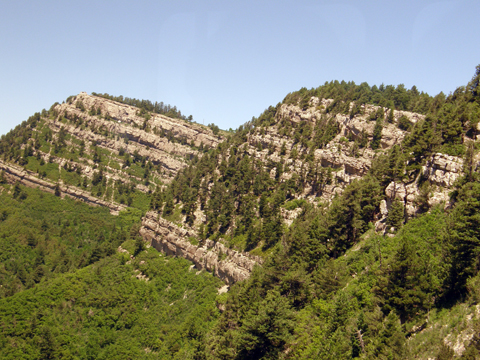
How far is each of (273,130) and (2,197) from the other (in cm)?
11720

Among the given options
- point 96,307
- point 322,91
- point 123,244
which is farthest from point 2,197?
point 322,91

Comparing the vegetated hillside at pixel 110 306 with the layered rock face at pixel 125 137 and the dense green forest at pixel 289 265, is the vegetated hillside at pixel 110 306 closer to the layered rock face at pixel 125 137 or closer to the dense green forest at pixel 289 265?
the dense green forest at pixel 289 265

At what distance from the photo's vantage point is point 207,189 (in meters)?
96.8

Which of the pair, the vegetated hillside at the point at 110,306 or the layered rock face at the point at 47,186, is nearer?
the vegetated hillside at the point at 110,306

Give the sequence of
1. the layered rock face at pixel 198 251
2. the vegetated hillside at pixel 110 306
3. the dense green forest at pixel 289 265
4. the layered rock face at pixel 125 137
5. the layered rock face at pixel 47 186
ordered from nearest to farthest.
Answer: the dense green forest at pixel 289 265 < the vegetated hillside at pixel 110 306 < the layered rock face at pixel 198 251 < the layered rock face at pixel 47 186 < the layered rock face at pixel 125 137

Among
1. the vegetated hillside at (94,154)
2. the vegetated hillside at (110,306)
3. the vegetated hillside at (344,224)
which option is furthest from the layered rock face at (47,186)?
the vegetated hillside at (344,224)

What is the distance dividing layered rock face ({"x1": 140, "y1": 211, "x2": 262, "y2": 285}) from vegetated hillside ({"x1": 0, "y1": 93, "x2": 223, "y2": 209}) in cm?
6791

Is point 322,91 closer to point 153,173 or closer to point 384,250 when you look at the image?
point 384,250

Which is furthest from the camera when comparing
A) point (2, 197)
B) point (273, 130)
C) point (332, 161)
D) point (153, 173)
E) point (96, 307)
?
point (153, 173)

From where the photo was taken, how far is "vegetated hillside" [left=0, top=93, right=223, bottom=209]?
159675mm

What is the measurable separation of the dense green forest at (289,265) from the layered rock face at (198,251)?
2274 mm

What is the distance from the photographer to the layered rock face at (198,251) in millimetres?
72250

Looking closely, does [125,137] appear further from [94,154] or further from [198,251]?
[198,251]

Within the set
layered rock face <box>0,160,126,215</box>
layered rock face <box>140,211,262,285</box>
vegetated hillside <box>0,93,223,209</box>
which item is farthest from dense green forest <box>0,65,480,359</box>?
vegetated hillside <box>0,93,223,209</box>
